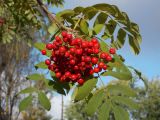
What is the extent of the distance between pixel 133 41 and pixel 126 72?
54 cm

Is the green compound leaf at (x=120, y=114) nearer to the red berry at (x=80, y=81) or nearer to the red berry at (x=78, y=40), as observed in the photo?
the red berry at (x=80, y=81)

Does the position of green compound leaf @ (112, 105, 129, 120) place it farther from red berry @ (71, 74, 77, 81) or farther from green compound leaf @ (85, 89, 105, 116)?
red berry @ (71, 74, 77, 81)

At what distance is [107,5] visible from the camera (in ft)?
8.78

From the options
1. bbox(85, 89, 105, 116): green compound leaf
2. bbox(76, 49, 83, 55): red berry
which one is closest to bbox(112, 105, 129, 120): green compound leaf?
bbox(85, 89, 105, 116): green compound leaf

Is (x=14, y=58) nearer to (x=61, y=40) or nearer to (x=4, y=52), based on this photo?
(x=4, y=52)

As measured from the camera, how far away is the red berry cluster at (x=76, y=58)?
2398mm

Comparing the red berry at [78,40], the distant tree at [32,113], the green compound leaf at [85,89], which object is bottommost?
the distant tree at [32,113]

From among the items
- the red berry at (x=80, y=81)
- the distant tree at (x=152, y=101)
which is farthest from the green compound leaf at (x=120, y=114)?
the distant tree at (x=152, y=101)

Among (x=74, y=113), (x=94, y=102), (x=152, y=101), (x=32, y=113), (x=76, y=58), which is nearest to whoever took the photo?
(x=94, y=102)

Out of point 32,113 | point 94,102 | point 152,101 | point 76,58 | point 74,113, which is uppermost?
point 76,58

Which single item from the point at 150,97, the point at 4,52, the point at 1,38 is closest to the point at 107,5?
the point at 1,38

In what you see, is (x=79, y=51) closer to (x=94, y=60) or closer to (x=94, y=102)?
(x=94, y=60)

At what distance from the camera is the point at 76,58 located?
2424mm

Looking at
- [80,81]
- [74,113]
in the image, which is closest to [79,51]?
[80,81]
